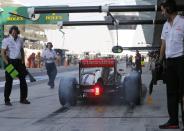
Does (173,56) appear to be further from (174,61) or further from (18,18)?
(18,18)

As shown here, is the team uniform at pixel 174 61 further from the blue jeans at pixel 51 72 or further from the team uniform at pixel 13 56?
the blue jeans at pixel 51 72

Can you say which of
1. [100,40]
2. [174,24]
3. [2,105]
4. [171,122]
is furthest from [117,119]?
[100,40]

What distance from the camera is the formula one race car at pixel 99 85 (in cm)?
1191

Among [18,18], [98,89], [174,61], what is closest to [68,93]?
[98,89]

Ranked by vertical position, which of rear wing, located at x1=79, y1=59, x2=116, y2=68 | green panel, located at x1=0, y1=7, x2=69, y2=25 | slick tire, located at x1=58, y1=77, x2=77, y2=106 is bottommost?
slick tire, located at x1=58, y1=77, x2=77, y2=106

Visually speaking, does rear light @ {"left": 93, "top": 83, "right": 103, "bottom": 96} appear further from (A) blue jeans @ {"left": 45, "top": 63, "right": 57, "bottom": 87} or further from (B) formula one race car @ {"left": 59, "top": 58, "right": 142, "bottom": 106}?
(A) blue jeans @ {"left": 45, "top": 63, "right": 57, "bottom": 87}

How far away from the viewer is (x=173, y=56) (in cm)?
809

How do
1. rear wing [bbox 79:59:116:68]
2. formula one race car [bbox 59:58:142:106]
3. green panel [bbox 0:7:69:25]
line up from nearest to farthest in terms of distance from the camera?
formula one race car [bbox 59:58:142:106] → rear wing [bbox 79:59:116:68] → green panel [bbox 0:7:69:25]

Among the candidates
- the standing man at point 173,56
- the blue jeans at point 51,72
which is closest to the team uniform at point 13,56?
the standing man at point 173,56

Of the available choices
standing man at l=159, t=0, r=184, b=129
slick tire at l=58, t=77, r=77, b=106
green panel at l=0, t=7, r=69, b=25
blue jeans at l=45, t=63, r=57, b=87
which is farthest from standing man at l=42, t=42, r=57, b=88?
green panel at l=0, t=7, r=69, b=25

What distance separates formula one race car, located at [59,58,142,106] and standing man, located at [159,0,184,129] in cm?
362

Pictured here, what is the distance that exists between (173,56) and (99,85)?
4152 mm

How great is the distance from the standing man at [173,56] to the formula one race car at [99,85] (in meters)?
3.62

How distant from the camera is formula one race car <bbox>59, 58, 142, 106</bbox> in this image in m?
11.9
